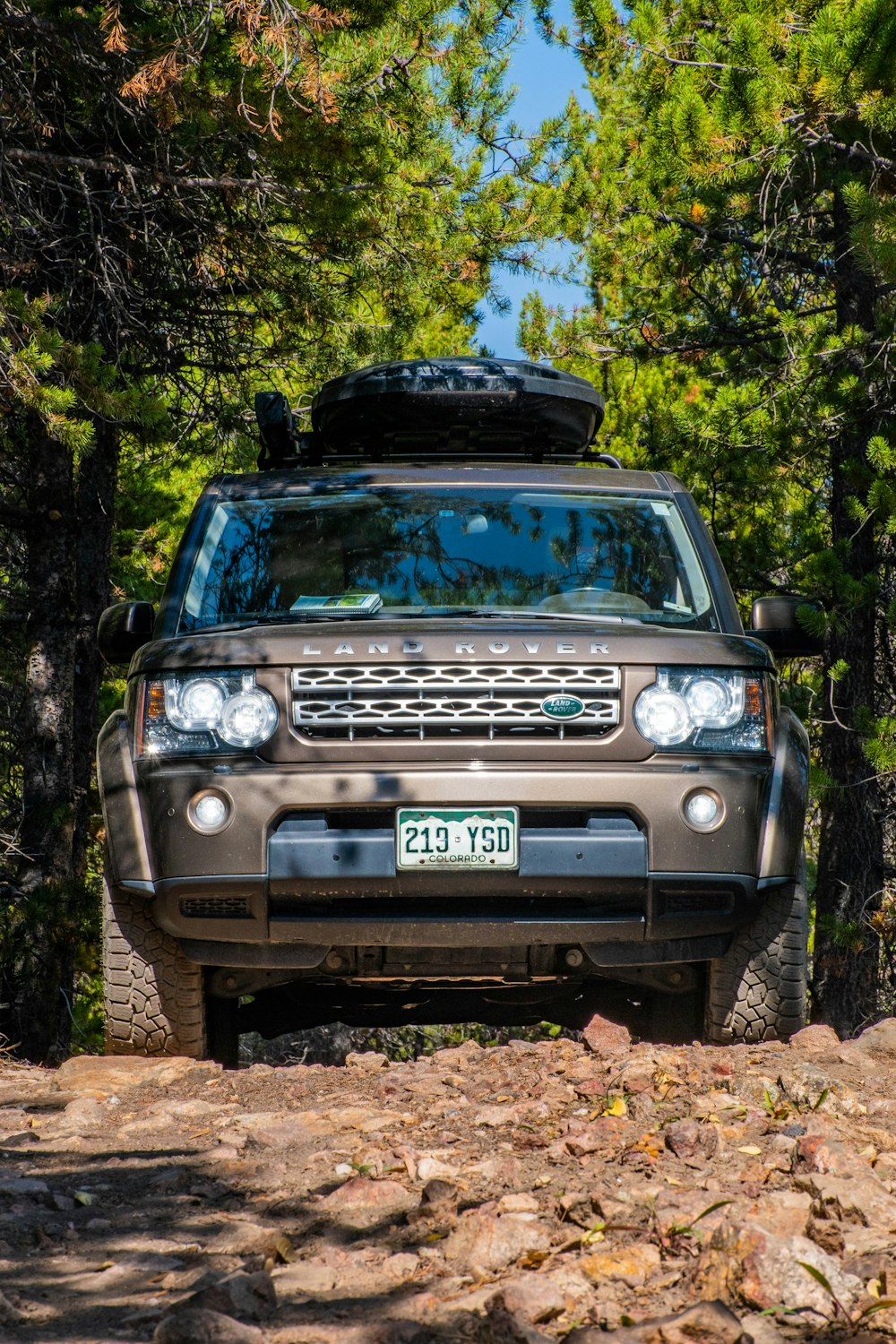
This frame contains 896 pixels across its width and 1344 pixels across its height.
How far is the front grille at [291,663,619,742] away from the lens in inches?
172

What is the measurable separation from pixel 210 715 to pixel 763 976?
6.74ft

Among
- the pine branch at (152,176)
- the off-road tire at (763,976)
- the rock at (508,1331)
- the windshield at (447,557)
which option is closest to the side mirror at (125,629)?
the windshield at (447,557)

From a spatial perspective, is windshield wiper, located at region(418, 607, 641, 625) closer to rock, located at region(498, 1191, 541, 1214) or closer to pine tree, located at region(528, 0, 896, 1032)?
rock, located at region(498, 1191, 541, 1214)

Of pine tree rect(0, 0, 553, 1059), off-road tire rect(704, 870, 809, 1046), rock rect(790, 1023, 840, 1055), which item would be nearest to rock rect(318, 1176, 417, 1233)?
off-road tire rect(704, 870, 809, 1046)

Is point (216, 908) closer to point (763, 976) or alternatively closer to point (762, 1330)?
point (763, 976)

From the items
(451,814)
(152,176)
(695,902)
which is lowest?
(695,902)

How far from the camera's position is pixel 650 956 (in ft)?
14.6

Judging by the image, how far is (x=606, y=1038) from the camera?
4.69 metres

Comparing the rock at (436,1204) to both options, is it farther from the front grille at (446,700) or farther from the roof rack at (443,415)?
the roof rack at (443,415)

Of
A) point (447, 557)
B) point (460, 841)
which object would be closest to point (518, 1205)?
point (460, 841)

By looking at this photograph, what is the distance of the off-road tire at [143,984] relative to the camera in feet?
15.2

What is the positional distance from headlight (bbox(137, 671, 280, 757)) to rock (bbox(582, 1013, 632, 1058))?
154cm

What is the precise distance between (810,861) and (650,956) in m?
13.2

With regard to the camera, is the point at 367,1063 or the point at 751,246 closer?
the point at 367,1063
